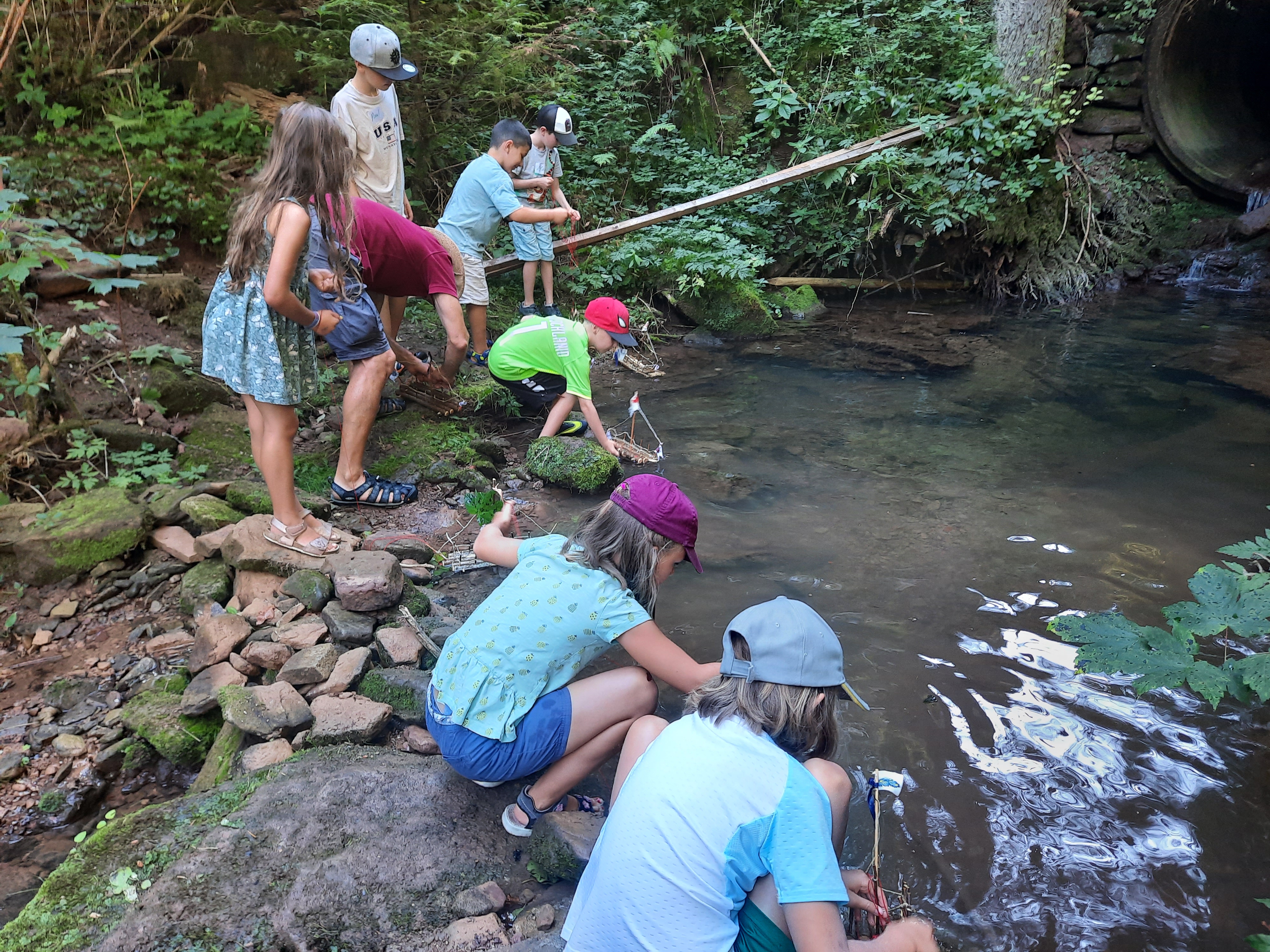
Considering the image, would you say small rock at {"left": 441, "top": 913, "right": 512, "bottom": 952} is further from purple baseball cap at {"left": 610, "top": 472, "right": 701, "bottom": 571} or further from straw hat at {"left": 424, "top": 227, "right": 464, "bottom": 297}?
straw hat at {"left": 424, "top": 227, "right": 464, "bottom": 297}

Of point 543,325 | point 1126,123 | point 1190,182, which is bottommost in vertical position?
point 543,325

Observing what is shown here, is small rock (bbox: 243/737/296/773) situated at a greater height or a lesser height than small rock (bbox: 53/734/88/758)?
greater

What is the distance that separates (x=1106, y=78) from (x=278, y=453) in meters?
11.4

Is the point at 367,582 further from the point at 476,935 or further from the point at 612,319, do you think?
the point at 612,319

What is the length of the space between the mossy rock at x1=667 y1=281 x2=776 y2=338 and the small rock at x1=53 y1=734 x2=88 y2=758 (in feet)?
21.8

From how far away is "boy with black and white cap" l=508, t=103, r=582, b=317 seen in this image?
6902 mm

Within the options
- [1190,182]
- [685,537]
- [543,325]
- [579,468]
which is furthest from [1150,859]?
[1190,182]

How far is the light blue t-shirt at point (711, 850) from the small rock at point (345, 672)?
1619 mm

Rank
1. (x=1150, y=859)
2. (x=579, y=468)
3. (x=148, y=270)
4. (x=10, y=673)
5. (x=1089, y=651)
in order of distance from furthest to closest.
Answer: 1. (x=148, y=270)
2. (x=579, y=468)
3. (x=10, y=673)
4. (x=1089, y=651)
5. (x=1150, y=859)

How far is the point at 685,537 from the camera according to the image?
2.40 metres

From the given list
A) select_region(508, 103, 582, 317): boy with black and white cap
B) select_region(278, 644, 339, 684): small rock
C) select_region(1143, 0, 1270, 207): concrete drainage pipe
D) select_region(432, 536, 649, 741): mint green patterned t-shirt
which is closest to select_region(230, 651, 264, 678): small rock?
select_region(278, 644, 339, 684): small rock

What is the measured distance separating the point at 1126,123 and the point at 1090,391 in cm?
592

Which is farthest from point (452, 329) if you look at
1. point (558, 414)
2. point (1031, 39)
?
point (1031, 39)

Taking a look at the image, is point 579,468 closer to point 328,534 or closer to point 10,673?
point 328,534
